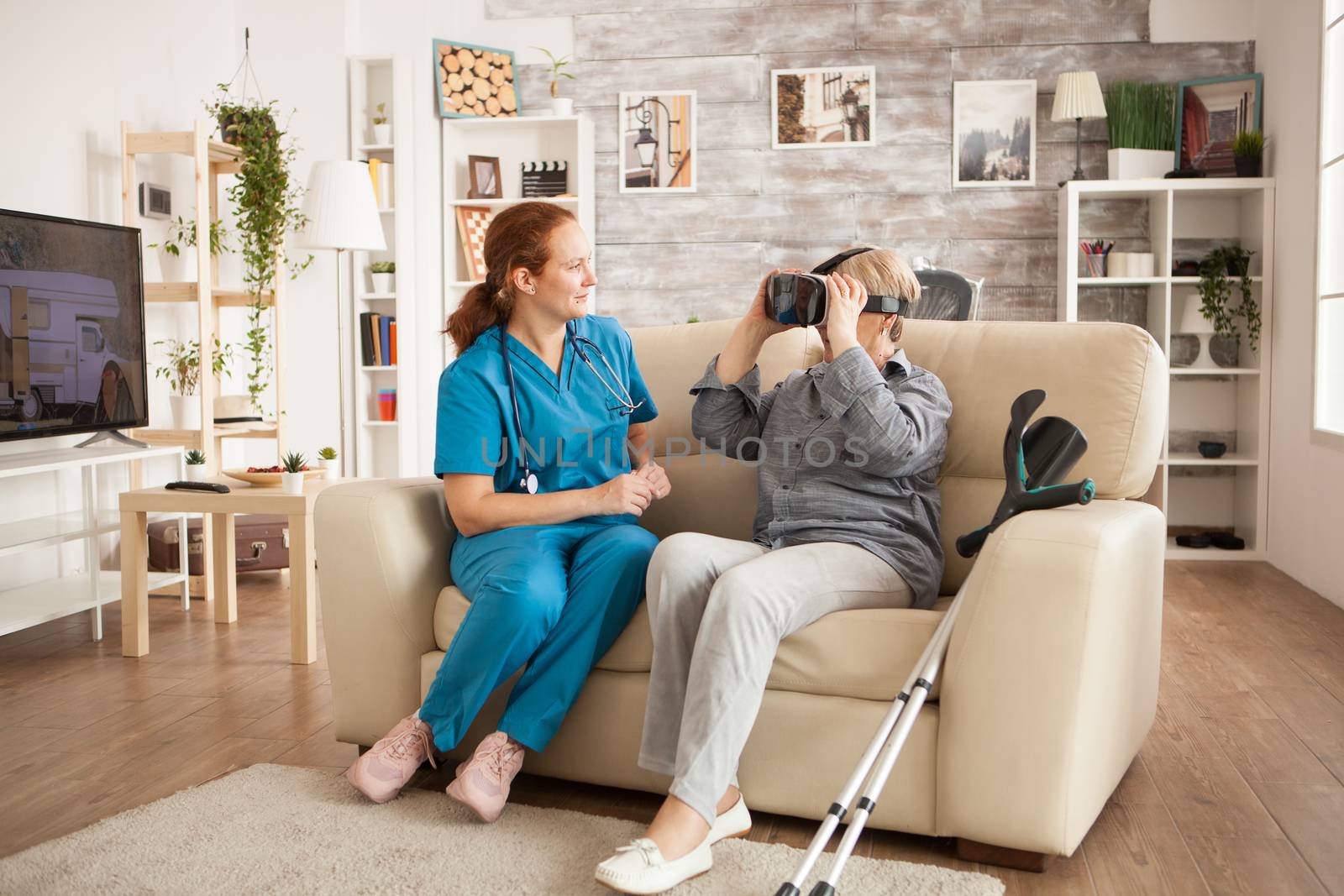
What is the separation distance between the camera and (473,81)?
514 cm

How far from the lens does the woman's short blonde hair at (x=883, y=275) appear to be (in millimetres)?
2086

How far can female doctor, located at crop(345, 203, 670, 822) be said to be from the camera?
1898mm

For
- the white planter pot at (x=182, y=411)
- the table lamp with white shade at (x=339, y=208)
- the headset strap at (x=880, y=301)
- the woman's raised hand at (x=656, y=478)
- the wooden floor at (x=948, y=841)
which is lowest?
the wooden floor at (x=948, y=841)

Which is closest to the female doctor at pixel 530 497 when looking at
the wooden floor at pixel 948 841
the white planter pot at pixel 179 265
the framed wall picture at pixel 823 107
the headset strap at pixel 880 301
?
the wooden floor at pixel 948 841

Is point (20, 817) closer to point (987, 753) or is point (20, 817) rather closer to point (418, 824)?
point (418, 824)

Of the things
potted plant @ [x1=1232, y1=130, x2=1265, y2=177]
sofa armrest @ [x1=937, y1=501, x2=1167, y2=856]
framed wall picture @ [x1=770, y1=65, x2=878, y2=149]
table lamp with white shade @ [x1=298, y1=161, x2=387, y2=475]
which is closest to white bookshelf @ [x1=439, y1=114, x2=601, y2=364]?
table lamp with white shade @ [x1=298, y1=161, x2=387, y2=475]

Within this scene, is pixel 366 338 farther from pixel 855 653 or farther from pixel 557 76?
pixel 855 653

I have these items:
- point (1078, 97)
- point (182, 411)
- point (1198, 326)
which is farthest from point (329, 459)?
point (1198, 326)

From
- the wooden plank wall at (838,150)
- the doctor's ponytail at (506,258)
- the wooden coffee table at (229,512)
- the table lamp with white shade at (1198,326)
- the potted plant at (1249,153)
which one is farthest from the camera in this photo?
the wooden plank wall at (838,150)

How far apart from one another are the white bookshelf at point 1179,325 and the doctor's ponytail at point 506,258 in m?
3.15

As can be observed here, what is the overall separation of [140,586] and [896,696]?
230cm

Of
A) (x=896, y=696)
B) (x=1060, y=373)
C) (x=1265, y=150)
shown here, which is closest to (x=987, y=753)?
(x=896, y=696)

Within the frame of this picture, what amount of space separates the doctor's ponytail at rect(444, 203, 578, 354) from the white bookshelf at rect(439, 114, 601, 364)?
2.92 metres

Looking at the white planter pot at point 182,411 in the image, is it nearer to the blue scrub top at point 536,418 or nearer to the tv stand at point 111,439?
the tv stand at point 111,439
